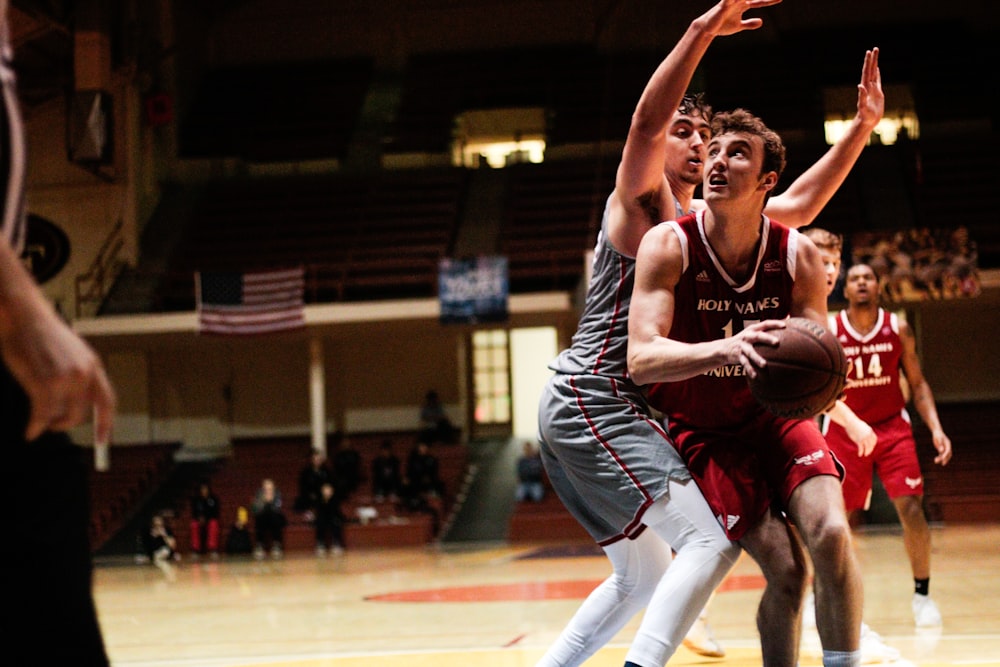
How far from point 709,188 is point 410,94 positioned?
1005 inches

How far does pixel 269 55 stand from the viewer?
28922 mm

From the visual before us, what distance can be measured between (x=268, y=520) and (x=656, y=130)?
16049 millimetres

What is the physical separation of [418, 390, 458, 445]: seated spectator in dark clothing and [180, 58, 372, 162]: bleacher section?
6.94 meters

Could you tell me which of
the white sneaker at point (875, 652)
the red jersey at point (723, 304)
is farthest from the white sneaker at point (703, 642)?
the red jersey at point (723, 304)

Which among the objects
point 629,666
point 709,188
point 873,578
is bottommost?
point 873,578

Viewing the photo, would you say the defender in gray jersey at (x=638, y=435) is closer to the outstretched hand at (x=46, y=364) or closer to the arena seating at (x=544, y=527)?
the outstretched hand at (x=46, y=364)

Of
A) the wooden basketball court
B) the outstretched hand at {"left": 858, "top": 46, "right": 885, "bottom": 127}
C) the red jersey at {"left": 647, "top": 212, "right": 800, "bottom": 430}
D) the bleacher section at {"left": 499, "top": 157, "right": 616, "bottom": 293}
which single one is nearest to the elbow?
the red jersey at {"left": 647, "top": 212, "right": 800, "bottom": 430}

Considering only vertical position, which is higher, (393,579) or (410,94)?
(410,94)

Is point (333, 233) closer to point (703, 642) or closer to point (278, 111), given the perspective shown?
point (278, 111)

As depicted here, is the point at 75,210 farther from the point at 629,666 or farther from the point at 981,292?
the point at 629,666

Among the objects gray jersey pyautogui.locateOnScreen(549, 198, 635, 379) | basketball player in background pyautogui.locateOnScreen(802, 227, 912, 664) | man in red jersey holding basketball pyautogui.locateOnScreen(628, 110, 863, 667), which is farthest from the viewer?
basketball player in background pyautogui.locateOnScreen(802, 227, 912, 664)

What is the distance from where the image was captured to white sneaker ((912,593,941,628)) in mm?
6293

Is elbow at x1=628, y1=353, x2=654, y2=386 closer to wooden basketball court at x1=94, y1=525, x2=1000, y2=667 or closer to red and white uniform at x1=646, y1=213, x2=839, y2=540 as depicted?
red and white uniform at x1=646, y1=213, x2=839, y2=540

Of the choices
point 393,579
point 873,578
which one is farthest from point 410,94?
point 873,578
